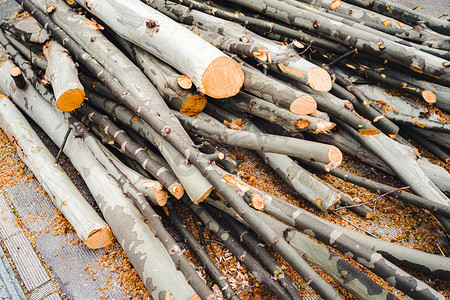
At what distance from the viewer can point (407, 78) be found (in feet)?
9.96

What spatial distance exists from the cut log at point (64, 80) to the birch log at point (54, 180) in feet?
2.07

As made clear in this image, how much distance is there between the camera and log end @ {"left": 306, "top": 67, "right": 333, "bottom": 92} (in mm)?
2451

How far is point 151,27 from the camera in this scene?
253cm

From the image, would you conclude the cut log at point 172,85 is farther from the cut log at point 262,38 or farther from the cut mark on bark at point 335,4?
the cut mark on bark at point 335,4

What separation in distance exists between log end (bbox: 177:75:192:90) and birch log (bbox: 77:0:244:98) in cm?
5

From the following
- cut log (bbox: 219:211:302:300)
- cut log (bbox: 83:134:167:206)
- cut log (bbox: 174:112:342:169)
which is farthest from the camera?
cut log (bbox: 83:134:167:206)

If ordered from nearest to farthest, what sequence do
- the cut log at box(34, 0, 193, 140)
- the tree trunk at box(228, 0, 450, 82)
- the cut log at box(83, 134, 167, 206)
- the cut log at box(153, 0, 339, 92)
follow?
1. the cut log at box(83, 134, 167, 206)
2. the cut log at box(34, 0, 193, 140)
3. the cut log at box(153, 0, 339, 92)
4. the tree trunk at box(228, 0, 450, 82)

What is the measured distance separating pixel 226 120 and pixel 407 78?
1982 mm

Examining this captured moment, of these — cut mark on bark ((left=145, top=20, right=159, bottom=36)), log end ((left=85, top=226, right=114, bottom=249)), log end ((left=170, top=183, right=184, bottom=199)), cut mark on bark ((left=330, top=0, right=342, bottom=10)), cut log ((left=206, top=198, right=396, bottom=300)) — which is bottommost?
log end ((left=85, top=226, right=114, bottom=249))

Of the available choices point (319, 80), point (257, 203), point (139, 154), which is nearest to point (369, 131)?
point (319, 80)

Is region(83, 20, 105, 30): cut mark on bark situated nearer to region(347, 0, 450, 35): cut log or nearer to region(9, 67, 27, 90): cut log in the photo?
region(9, 67, 27, 90): cut log

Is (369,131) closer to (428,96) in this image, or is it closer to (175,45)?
(428,96)

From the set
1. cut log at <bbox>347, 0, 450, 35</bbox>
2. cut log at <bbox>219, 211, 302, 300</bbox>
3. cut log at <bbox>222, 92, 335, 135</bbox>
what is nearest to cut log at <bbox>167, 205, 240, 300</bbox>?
cut log at <bbox>219, 211, 302, 300</bbox>

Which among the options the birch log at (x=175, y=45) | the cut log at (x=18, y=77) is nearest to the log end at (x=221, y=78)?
the birch log at (x=175, y=45)
